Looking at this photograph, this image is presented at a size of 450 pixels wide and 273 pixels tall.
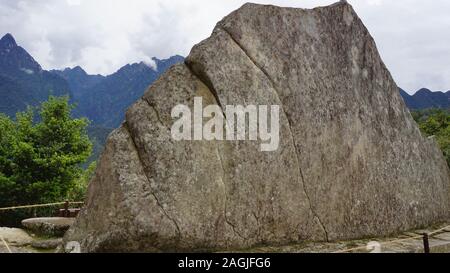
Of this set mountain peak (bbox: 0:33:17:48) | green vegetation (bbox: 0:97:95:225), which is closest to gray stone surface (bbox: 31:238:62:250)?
green vegetation (bbox: 0:97:95:225)

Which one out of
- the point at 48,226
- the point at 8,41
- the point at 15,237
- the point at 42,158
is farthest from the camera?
the point at 8,41

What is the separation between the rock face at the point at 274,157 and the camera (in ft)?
28.9

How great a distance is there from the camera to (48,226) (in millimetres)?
11539

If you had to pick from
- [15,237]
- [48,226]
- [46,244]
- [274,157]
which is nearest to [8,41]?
[48,226]

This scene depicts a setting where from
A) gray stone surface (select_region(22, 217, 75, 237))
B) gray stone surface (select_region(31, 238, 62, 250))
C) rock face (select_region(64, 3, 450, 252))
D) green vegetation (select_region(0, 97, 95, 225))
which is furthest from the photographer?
green vegetation (select_region(0, 97, 95, 225))

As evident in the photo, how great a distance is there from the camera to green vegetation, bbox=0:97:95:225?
21656mm

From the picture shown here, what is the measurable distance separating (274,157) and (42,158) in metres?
16.0

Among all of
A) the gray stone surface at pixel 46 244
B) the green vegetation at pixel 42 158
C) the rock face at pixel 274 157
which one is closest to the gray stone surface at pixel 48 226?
the gray stone surface at pixel 46 244

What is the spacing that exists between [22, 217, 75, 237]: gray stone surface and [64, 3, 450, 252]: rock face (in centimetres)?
262

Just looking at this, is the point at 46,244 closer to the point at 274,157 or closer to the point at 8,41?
the point at 274,157

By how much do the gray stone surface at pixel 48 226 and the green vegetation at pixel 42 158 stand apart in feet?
32.1

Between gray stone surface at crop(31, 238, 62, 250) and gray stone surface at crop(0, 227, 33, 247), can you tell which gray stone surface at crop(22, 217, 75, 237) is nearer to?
gray stone surface at crop(0, 227, 33, 247)

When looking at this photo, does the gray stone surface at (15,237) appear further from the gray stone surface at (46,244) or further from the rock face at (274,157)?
the rock face at (274,157)
